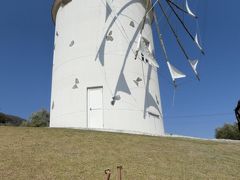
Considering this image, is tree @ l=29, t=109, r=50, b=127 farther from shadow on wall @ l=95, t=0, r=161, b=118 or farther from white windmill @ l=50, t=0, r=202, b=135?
shadow on wall @ l=95, t=0, r=161, b=118

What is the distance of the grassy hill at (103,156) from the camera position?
30.4 feet

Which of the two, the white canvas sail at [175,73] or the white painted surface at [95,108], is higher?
the white canvas sail at [175,73]

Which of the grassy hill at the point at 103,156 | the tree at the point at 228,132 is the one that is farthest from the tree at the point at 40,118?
the grassy hill at the point at 103,156

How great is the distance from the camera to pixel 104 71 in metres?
18.7

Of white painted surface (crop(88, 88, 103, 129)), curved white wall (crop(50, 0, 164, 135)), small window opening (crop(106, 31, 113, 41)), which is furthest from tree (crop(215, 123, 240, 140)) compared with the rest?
white painted surface (crop(88, 88, 103, 129))

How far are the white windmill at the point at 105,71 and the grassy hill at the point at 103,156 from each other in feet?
13.5

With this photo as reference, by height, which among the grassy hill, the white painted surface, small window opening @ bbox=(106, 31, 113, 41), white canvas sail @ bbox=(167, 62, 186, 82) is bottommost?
the grassy hill

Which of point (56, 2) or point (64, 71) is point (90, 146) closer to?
point (64, 71)

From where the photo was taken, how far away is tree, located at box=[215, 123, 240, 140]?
111 feet

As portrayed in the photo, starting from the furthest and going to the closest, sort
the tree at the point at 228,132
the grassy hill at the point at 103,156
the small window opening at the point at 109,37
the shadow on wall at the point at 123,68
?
the tree at the point at 228,132
the small window opening at the point at 109,37
the shadow on wall at the point at 123,68
the grassy hill at the point at 103,156

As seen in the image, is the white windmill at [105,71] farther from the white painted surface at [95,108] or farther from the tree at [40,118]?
the tree at [40,118]

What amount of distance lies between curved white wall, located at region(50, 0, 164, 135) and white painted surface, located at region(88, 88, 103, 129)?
0.22 meters

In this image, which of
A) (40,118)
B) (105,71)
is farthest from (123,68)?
(40,118)

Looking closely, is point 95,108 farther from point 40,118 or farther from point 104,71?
point 40,118
